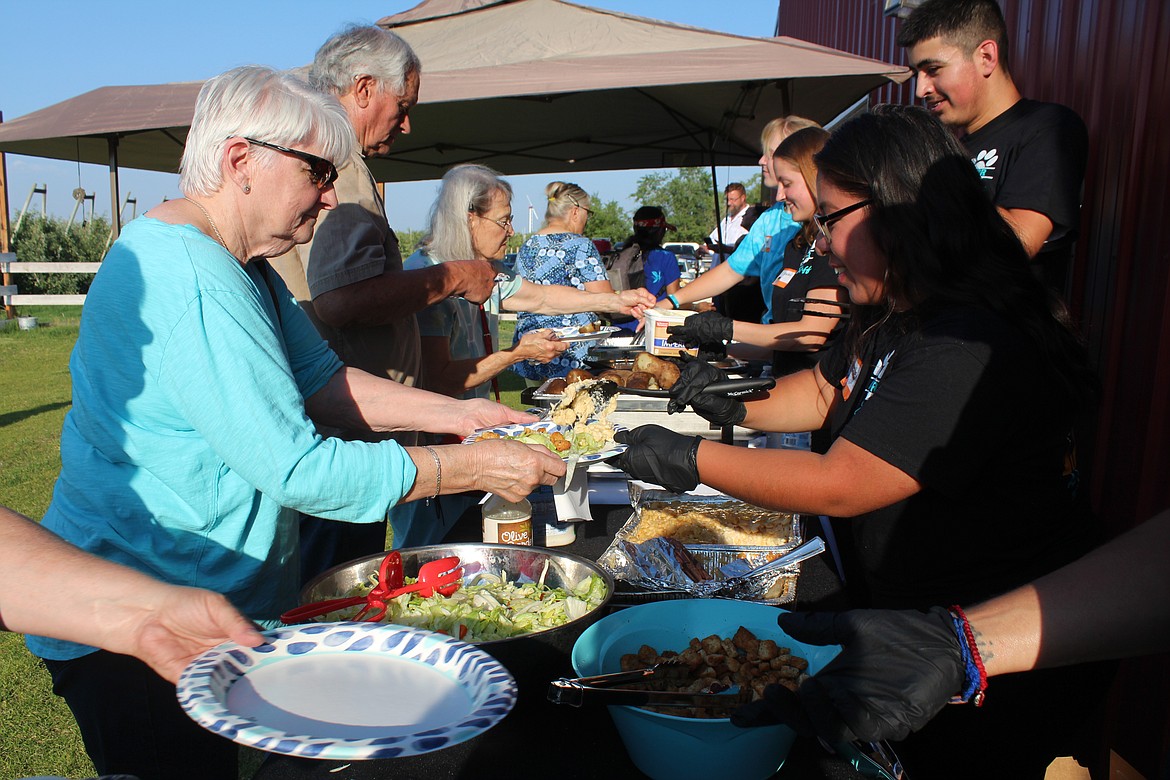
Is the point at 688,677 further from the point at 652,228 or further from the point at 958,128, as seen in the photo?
the point at 652,228

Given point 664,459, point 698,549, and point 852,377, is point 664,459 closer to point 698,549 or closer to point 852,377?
point 698,549

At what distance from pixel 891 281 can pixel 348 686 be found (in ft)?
4.69

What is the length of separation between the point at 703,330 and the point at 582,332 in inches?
80.9

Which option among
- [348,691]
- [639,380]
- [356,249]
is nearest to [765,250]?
[639,380]

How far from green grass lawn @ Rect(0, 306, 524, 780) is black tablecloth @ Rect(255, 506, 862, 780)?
501mm

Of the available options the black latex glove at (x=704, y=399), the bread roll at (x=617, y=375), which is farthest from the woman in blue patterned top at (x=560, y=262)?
the black latex glove at (x=704, y=399)

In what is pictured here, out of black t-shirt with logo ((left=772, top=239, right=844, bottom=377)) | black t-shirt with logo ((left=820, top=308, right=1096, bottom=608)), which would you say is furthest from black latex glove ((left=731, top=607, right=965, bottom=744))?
black t-shirt with logo ((left=772, top=239, right=844, bottom=377))

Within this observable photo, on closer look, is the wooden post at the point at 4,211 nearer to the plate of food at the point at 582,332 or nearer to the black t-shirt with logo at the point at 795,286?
the plate of food at the point at 582,332

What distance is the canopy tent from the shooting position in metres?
5.40

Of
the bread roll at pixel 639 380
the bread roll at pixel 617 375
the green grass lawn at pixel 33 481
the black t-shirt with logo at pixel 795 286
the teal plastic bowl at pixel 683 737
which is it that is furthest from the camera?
the bread roll at pixel 617 375

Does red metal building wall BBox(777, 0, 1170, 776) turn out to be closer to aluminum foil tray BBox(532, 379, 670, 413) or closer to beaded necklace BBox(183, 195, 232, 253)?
aluminum foil tray BBox(532, 379, 670, 413)

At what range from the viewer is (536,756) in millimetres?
1316

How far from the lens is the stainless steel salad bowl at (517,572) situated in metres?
1.38

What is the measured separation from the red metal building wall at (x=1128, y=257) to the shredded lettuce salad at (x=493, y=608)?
202cm
